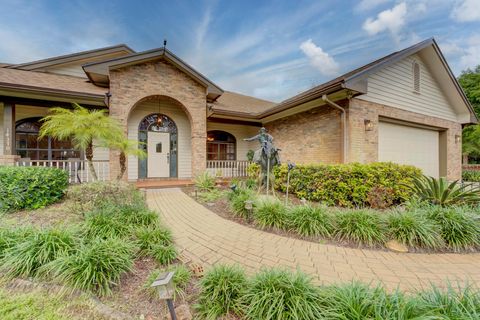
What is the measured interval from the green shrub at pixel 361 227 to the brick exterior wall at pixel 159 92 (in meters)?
6.19

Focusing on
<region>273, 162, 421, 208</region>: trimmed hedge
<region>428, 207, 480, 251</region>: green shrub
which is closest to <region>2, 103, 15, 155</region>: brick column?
<region>273, 162, 421, 208</region>: trimmed hedge

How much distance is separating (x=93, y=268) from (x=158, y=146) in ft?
25.7

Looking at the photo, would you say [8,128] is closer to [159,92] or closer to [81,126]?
[81,126]

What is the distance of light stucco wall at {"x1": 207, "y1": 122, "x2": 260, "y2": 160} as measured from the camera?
1200 centimetres

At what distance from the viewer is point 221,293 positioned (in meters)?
2.07

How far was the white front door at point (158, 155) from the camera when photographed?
948cm

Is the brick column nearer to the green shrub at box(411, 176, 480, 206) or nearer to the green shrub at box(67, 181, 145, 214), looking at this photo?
the green shrub at box(67, 181, 145, 214)

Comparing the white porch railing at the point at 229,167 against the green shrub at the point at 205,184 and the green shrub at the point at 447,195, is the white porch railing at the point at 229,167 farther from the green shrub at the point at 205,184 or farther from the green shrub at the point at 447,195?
the green shrub at the point at 447,195

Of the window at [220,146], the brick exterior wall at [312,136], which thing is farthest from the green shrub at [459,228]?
the window at [220,146]

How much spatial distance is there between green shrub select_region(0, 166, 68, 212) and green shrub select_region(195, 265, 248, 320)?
5420 millimetres

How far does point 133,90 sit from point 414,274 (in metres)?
9.25

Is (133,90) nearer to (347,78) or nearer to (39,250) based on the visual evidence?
(39,250)

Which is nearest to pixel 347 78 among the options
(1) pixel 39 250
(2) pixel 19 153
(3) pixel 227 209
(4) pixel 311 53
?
(3) pixel 227 209

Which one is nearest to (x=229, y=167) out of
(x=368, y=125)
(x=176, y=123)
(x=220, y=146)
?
(x=220, y=146)
